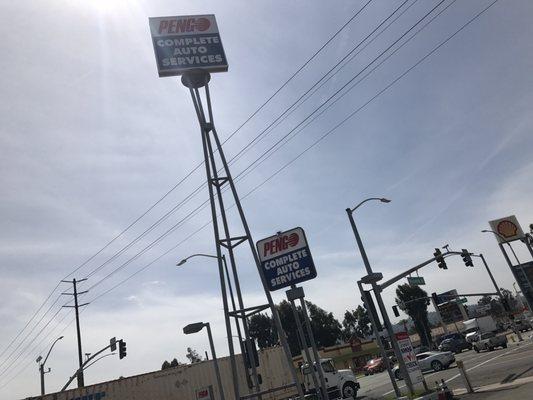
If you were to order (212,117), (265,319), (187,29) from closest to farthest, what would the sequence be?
(212,117) → (187,29) → (265,319)

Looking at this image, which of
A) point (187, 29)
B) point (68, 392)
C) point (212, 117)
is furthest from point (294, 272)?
point (68, 392)

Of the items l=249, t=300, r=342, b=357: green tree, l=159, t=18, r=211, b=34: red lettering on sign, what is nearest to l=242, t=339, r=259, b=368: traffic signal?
l=159, t=18, r=211, b=34: red lettering on sign

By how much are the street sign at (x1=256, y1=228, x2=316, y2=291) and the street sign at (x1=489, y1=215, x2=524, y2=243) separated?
43510 mm

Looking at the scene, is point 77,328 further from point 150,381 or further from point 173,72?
point 173,72

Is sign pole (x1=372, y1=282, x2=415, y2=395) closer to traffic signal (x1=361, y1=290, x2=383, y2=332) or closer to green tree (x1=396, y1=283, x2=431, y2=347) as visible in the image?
traffic signal (x1=361, y1=290, x2=383, y2=332)

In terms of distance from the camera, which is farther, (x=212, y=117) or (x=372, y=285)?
(x=372, y=285)

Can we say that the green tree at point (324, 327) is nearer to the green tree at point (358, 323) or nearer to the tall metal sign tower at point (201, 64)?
the green tree at point (358, 323)

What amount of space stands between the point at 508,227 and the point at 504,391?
3985 cm

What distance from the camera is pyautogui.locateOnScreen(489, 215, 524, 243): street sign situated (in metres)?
47.1

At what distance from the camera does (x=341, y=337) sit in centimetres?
8581

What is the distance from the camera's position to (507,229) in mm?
48625

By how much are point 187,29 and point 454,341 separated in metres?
43.9

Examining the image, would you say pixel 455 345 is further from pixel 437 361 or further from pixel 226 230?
pixel 226 230

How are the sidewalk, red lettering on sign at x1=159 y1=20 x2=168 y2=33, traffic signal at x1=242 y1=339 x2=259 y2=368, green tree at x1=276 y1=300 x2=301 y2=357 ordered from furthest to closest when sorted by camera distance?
green tree at x1=276 y1=300 x2=301 y2=357, red lettering on sign at x1=159 y1=20 x2=168 y2=33, the sidewalk, traffic signal at x1=242 y1=339 x2=259 y2=368
